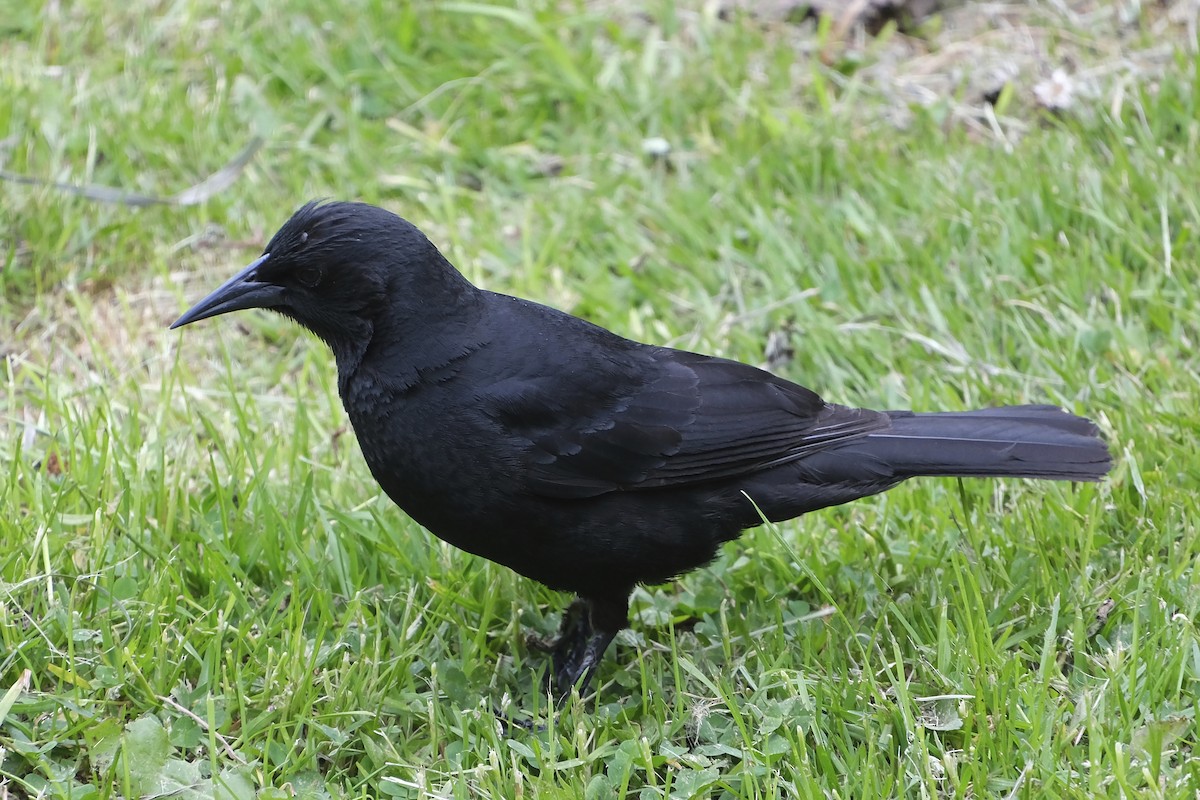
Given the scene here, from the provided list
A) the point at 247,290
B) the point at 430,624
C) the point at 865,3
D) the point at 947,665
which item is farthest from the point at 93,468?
the point at 865,3

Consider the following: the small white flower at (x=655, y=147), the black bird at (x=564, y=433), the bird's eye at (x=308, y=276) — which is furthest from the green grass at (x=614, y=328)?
the bird's eye at (x=308, y=276)

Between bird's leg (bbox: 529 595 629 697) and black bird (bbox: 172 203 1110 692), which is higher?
black bird (bbox: 172 203 1110 692)

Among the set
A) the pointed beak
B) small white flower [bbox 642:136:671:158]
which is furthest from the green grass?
the pointed beak

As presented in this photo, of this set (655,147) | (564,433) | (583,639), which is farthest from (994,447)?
(655,147)

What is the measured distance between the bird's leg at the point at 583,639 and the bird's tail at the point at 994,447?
874 mm

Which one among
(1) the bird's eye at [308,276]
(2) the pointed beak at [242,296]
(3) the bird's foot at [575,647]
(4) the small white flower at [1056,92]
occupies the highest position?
(1) the bird's eye at [308,276]

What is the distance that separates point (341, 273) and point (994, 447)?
1900 millimetres

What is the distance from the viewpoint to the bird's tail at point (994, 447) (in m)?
3.61

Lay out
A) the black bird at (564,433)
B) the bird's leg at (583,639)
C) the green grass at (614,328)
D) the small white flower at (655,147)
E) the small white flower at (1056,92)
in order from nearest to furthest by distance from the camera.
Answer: the green grass at (614,328)
the black bird at (564,433)
the bird's leg at (583,639)
the small white flower at (1056,92)
the small white flower at (655,147)

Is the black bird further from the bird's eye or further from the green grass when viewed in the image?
the green grass

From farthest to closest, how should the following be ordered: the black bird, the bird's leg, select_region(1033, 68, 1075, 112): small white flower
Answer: select_region(1033, 68, 1075, 112): small white flower
the bird's leg
the black bird

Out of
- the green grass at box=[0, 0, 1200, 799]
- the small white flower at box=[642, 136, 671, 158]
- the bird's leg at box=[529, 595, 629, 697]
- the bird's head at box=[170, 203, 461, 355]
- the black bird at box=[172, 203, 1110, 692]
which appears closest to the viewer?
the green grass at box=[0, 0, 1200, 799]

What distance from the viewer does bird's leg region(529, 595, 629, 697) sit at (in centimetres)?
369

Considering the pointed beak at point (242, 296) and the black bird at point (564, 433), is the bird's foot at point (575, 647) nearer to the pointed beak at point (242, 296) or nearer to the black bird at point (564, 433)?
the black bird at point (564, 433)
